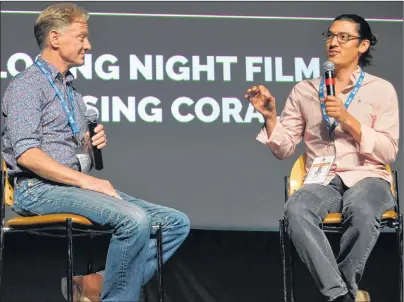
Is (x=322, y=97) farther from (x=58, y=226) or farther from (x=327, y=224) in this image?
(x=58, y=226)

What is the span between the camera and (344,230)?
3.48 m

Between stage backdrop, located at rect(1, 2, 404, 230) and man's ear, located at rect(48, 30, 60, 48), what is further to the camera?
stage backdrop, located at rect(1, 2, 404, 230)

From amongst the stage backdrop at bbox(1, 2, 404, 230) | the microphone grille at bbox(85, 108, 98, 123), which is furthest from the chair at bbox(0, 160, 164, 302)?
the stage backdrop at bbox(1, 2, 404, 230)

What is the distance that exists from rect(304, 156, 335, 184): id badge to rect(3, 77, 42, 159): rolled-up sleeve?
3.59 feet

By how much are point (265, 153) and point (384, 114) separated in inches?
38.5

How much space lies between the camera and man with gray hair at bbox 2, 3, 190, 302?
3168mm

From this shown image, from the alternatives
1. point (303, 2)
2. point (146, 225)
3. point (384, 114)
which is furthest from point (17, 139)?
point (303, 2)

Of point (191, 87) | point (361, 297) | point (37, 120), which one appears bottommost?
point (361, 297)

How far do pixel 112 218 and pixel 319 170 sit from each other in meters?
0.92

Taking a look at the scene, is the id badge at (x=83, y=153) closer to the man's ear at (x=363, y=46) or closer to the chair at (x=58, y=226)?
the chair at (x=58, y=226)

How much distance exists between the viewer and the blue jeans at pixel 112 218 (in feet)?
10.4

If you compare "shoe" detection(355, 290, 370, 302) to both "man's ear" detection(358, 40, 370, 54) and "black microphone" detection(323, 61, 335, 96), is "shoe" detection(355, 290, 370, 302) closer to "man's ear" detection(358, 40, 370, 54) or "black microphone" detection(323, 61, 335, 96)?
"black microphone" detection(323, 61, 335, 96)

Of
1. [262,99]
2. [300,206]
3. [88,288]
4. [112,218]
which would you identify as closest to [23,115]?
[112,218]

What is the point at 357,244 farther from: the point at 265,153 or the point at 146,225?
the point at 265,153
